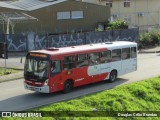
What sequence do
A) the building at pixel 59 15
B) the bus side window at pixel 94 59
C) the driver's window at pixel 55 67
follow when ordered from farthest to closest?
the building at pixel 59 15, the bus side window at pixel 94 59, the driver's window at pixel 55 67

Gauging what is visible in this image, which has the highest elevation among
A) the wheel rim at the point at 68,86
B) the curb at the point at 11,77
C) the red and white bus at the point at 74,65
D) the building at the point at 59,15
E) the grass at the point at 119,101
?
the building at the point at 59,15

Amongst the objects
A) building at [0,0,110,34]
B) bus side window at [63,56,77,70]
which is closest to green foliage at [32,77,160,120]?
bus side window at [63,56,77,70]

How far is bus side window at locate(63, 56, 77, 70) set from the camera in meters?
20.2

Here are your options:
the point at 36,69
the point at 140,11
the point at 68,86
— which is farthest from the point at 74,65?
the point at 140,11

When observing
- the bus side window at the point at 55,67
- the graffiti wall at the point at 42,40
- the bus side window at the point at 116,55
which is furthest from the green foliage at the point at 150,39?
the bus side window at the point at 55,67

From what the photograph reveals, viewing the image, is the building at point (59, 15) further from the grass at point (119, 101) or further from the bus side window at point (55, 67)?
the grass at point (119, 101)

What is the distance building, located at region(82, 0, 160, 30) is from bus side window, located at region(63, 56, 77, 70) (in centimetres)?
4186

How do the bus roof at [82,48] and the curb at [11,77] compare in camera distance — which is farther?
the curb at [11,77]

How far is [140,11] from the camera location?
61.8m

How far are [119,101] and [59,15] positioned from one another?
3149cm

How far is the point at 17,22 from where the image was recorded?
42625 mm

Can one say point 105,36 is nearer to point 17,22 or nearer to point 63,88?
point 17,22

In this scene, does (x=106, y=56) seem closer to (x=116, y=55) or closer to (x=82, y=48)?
(x=116, y=55)

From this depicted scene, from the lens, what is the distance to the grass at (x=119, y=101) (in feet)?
56.0
